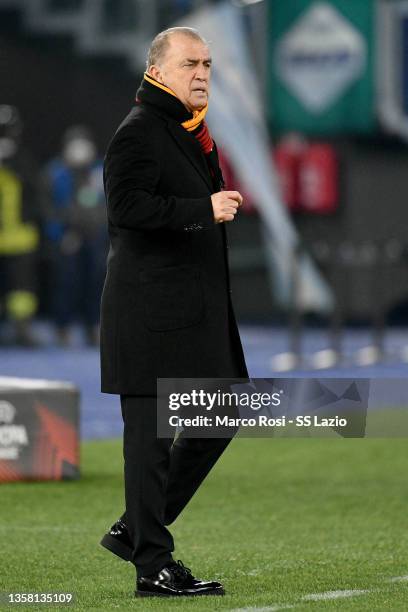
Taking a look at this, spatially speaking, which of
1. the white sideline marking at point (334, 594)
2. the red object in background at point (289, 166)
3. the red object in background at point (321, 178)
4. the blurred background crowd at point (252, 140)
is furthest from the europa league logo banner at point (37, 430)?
the red object in background at point (289, 166)

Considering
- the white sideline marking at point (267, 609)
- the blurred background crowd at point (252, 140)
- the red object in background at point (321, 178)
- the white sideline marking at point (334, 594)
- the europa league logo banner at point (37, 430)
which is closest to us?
the white sideline marking at point (267, 609)

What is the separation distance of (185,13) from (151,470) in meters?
16.1

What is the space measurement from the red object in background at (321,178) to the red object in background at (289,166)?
12 centimetres

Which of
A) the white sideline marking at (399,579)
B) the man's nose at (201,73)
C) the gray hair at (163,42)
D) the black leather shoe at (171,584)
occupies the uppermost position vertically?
the gray hair at (163,42)

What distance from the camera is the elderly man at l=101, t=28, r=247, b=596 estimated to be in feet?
18.6

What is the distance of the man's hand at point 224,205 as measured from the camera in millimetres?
5652

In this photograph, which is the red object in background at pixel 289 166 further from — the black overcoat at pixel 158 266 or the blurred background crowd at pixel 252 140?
the black overcoat at pixel 158 266

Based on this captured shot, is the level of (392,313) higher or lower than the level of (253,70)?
lower

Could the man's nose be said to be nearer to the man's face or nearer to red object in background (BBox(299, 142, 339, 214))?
the man's face

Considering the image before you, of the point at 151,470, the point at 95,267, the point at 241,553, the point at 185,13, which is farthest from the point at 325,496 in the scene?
the point at 185,13

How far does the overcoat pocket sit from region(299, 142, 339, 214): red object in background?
→ 15.6m

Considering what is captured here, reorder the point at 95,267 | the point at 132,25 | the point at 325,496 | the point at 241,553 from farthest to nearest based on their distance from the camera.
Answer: the point at 132,25
the point at 95,267
the point at 325,496
the point at 241,553

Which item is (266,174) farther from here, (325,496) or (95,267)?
(325,496)

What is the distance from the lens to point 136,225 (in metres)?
5.61
